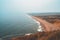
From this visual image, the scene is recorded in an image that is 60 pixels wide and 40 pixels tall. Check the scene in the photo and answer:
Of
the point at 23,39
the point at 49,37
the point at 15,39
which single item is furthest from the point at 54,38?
the point at 15,39

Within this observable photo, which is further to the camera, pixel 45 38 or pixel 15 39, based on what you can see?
pixel 15 39

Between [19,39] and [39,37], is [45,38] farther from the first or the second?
[19,39]

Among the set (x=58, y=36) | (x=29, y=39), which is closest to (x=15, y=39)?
(x=29, y=39)

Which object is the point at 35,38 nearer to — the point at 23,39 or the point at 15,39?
the point at 23,39

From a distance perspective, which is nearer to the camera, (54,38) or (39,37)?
(54,38)

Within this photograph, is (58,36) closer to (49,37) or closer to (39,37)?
(49,37)

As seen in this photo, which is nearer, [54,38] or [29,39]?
[54,38]

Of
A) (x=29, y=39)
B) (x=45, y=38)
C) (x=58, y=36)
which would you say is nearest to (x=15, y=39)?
(x=29, y=39)

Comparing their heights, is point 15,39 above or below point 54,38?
above
